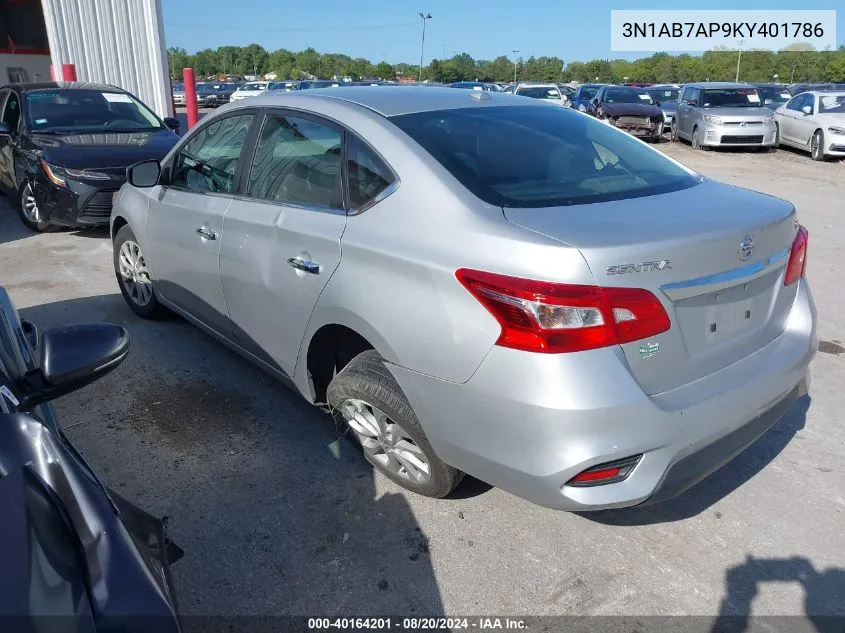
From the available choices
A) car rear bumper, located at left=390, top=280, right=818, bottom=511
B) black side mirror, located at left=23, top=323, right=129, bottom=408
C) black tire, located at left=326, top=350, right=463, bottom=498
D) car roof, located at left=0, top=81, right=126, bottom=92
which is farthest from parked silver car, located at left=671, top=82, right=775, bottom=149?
black side mirror, located at left=23, top=323, right=129, bottom=408

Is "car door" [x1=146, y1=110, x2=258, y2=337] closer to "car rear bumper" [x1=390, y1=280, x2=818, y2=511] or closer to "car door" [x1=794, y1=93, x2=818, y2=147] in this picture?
"car rear bumper" [x1=390, y1=280, x2=818, y2=511]

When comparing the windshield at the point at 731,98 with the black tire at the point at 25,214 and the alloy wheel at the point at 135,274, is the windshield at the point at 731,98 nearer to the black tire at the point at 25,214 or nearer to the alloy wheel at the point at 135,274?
the black tire at the point at 25,214

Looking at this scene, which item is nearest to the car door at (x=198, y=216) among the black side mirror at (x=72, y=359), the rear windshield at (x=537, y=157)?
the rear windshield at (x=537, y=157)

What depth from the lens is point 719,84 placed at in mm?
17281

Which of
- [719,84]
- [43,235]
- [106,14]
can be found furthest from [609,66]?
[43,235]

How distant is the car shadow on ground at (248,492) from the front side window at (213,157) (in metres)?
1.15

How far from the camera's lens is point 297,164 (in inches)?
127

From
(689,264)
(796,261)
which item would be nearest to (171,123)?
(796,261)

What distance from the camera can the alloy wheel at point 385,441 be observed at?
2840 millimetres

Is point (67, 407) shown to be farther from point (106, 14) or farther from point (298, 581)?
point (106, 14)

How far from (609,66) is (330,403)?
290 feet

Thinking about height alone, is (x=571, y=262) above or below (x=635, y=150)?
below

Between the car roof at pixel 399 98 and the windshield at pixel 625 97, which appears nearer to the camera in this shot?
the car roof at pixel 399 98

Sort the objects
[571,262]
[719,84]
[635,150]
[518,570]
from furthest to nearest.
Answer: [719,84] → [635,150] → [518,570] → [571,262]
